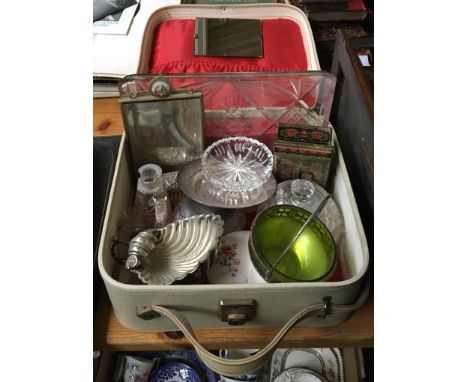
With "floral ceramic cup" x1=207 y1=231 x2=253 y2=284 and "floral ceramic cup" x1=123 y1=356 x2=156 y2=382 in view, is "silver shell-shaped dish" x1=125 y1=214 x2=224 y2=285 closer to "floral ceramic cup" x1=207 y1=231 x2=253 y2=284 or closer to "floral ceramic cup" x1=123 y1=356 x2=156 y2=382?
"floral ceramic cup" x1=207 y1=231 x2=253 y2=284

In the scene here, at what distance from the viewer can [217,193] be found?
0.55m

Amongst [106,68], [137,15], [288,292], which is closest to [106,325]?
[288,292]

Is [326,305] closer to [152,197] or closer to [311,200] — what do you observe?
[311,200]

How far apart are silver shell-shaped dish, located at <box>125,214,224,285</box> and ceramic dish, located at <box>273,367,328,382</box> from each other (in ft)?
1.41

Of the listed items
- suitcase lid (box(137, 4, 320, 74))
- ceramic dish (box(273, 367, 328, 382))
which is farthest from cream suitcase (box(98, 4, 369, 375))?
ceramic dish (box(273, 367, 328, 382))

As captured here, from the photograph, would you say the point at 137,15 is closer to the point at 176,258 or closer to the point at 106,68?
the point at 106,68

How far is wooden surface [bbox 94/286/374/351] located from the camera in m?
0.48

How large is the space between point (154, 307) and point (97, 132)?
390 millimetres

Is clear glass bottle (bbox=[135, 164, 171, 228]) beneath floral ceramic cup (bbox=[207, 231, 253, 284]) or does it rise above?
above

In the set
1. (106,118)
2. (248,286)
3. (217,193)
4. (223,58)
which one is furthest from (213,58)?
(248,286)

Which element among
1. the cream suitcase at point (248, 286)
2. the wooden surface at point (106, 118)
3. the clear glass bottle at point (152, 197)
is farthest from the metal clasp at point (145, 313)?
the wooden surface at point (106, 118)

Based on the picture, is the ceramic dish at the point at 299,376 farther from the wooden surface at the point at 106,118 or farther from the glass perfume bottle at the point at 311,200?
the wooden surface at the point at 106,118

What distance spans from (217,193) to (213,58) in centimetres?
33

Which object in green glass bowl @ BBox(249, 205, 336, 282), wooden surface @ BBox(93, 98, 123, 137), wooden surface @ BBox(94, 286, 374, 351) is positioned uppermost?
wooden surface @ BBox(93, 98, 123, 137)
